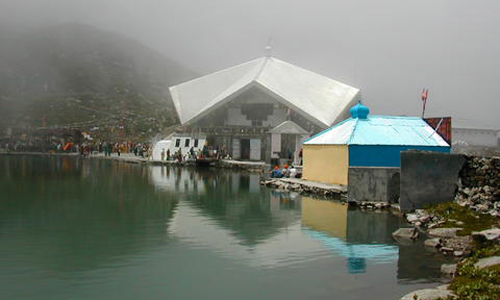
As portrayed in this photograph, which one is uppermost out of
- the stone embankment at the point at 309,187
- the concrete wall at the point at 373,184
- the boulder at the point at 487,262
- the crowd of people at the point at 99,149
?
the crowd of people at the point at 99,149

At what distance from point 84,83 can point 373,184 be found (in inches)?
3599

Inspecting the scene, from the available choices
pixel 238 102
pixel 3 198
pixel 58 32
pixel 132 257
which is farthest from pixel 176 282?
pixel 58 32

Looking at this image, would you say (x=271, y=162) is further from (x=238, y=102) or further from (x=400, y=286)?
(x=400, y=286)

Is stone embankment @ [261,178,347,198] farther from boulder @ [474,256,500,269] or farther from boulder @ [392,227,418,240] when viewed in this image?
boulder @ [474,256,500,269]

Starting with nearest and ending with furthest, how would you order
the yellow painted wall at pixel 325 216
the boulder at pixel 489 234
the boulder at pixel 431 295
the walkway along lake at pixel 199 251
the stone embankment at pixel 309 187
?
the boulder at pixel 431 295 < the walkway along lake at pixel 199 251 < the boulder at pixel 489 234 < the yellow painted wall at pixel 325 216 < the stone embankment at pixel 309 187

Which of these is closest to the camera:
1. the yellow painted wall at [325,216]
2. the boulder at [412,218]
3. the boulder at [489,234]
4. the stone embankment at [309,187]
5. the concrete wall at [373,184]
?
the boulder at [489,234]

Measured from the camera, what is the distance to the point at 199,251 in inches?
353

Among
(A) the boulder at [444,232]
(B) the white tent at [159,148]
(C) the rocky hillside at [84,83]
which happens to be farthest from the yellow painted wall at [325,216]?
(C) the rocky hillside at [84,83]

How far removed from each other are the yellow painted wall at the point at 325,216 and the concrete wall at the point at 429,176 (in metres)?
1.92

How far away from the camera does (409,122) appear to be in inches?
765

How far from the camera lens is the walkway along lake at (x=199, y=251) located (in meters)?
6.90

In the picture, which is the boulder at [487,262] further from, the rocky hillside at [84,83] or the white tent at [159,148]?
the rocky hillside at [84,83]

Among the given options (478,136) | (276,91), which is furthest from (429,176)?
(478,136)

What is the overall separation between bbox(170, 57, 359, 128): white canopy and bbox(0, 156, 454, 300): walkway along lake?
72.0 feet
